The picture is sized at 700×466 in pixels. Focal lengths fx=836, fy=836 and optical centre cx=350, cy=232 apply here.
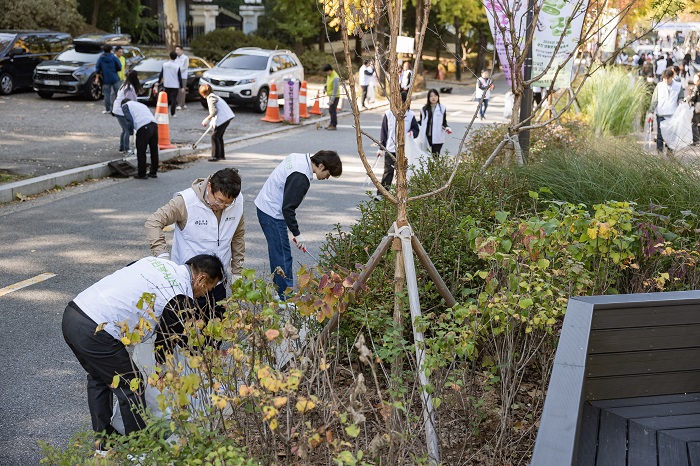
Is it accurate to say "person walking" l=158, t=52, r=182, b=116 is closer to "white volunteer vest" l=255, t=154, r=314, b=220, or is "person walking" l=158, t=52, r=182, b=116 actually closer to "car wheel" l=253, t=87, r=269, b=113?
"car wheel" l=253, t=87, r=269, b=113

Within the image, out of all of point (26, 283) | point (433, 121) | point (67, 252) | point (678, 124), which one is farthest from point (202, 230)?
point (678, 124)

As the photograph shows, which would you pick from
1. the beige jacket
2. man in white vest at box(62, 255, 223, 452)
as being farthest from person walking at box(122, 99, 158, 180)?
man in white vest at box(62, 255, 223, 452)

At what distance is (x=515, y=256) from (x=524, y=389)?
3.18ft

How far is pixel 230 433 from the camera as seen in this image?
377cm

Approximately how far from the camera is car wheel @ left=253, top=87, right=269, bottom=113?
965 inches

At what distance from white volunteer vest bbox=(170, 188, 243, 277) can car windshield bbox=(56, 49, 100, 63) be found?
20.1 m

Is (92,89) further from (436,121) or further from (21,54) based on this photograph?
(436,121)

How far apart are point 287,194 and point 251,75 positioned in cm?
1826

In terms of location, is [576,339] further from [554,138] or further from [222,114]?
[222,114]

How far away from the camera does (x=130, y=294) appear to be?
14.6 ft

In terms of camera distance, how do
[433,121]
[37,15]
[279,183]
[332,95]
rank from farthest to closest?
1. [37,15]
2. [332,95]
3. [433,121]
4. [279,183]

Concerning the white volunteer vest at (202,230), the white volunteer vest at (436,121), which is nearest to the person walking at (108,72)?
the white volunteer vest at (436,121)

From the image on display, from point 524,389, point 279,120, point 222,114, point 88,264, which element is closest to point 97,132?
point 222,114

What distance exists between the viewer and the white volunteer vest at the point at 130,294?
14.5 feet
